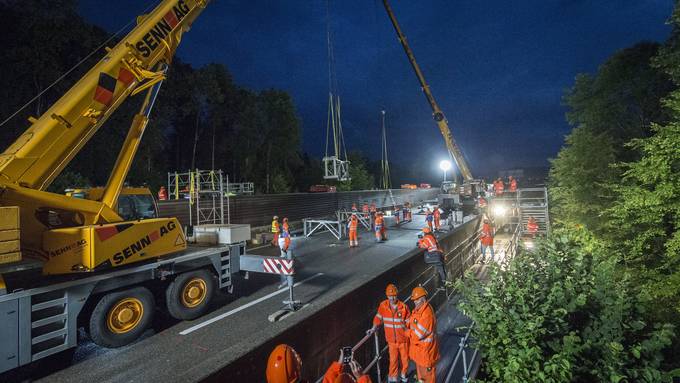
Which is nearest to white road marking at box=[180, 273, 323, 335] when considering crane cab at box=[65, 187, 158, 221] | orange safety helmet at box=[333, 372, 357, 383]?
crane cab at box=[65, 187, 158, 221]

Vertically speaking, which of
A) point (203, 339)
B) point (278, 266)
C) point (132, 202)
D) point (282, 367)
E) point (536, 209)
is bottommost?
point (203, 339)

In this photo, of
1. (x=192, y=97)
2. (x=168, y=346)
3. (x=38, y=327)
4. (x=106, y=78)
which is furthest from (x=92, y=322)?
(x=192, y=97)

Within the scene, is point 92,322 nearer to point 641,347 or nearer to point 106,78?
point 106,78

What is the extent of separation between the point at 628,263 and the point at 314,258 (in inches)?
461

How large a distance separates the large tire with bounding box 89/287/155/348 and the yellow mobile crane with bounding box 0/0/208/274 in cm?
64

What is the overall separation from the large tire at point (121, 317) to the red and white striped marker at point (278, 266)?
7.96ft

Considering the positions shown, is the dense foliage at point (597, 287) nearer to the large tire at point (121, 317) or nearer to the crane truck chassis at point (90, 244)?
the crane truck chassis at point (90, 244)

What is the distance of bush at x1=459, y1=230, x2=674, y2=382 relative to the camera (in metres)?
3.77

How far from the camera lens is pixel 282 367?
2.54m

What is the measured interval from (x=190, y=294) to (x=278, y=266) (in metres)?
1.98

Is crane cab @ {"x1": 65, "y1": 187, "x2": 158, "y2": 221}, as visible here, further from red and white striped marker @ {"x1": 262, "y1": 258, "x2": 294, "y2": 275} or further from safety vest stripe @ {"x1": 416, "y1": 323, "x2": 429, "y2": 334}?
safety vest stripe @ {"x1": 416, "y1": 323, "x2": 429, "y2": 334}

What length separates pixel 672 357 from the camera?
20.0 feet

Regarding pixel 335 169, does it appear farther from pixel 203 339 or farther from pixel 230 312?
pixel 203 339

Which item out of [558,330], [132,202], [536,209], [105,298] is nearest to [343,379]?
[558,330]
